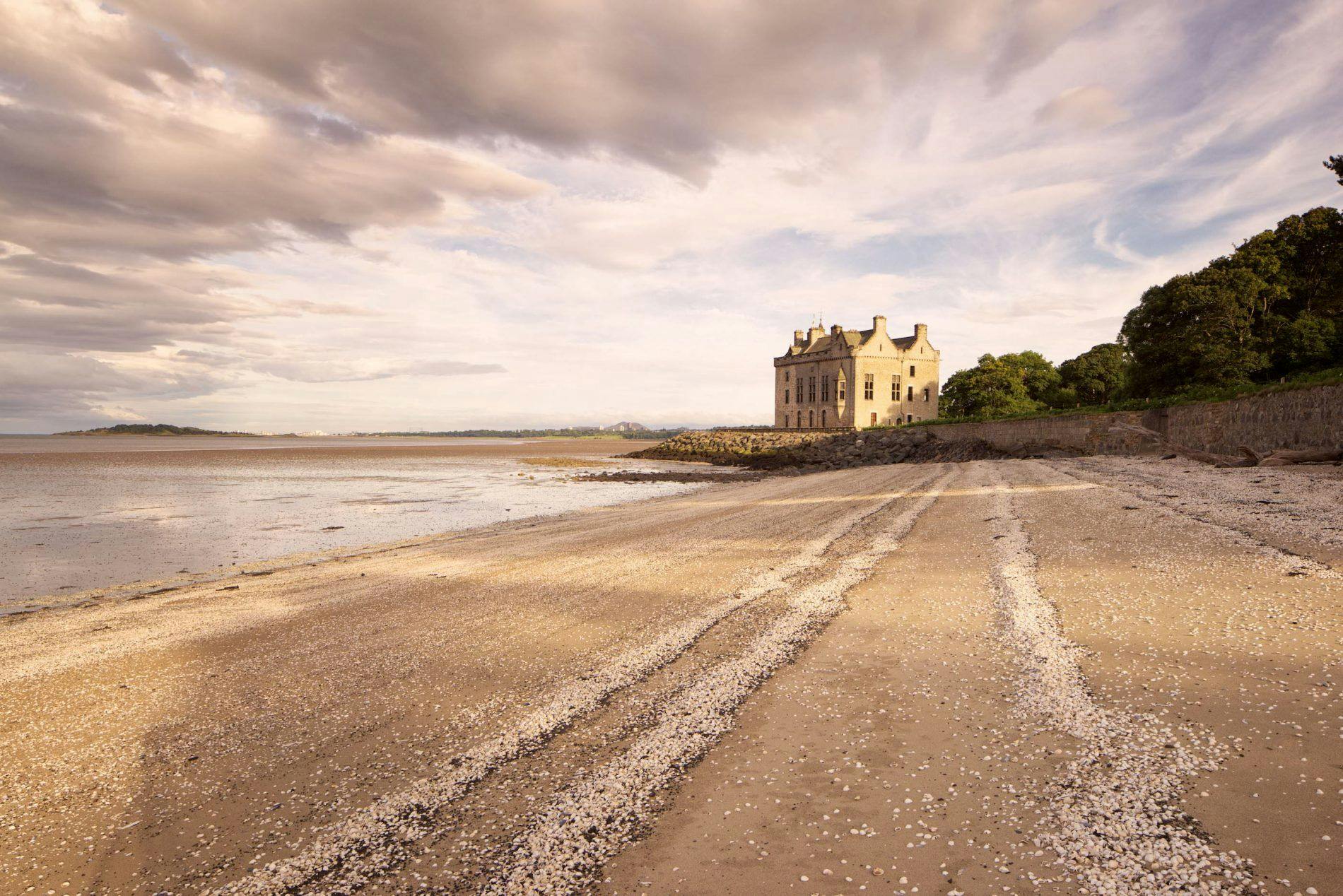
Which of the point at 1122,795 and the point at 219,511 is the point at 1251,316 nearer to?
the point at 1122,795

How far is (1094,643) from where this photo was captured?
15.6 feet

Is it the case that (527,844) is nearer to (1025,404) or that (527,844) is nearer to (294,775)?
(294,775)

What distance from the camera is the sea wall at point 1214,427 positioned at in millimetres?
15945

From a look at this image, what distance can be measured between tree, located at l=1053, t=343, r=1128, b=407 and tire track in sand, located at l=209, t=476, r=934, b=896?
66440 millimetres

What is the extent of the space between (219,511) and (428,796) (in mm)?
22094

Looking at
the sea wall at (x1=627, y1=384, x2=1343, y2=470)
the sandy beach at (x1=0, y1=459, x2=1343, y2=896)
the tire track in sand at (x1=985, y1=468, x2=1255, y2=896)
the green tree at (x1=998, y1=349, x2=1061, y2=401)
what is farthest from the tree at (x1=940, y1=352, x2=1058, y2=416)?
the tire track in sand at (x1=985, y1=468, x2=1255, y2=896)

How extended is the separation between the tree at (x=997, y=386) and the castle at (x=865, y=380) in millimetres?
2789

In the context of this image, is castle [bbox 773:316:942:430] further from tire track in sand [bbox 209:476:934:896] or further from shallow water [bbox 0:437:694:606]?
tire track in sand [bbox 209:476:934:896]

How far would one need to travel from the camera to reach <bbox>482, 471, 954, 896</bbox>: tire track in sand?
8.59 feet

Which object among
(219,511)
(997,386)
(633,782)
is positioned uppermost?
(997,386)

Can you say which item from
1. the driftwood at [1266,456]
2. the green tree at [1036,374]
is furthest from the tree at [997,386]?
the driftwood at [1266,456]

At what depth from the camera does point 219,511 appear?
2058cm

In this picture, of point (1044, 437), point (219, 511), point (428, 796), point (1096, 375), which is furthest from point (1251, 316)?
point (219, 511)

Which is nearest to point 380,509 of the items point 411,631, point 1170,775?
point 411,631
